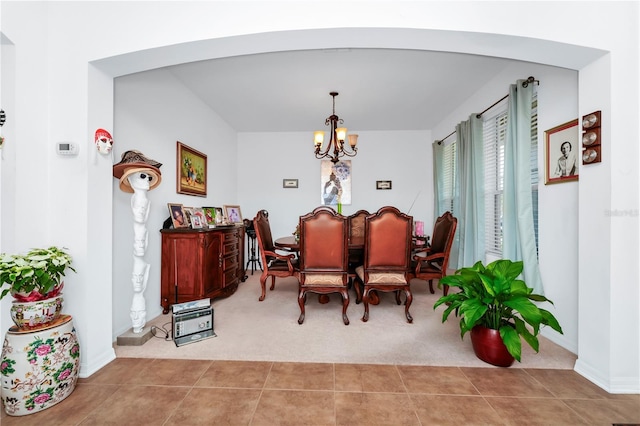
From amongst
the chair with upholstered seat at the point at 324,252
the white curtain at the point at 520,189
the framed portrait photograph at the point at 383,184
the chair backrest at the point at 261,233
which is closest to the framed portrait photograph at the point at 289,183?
the framed portrait photograph at the point at 383,184

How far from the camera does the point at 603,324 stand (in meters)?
1.69

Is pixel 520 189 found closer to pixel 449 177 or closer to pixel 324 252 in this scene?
pixel 324 252

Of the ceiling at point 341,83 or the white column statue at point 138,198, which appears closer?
the white column statue at point 138,198

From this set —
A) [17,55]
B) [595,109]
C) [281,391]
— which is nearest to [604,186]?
[595,109]

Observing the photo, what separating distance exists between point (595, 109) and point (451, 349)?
200 centimetres

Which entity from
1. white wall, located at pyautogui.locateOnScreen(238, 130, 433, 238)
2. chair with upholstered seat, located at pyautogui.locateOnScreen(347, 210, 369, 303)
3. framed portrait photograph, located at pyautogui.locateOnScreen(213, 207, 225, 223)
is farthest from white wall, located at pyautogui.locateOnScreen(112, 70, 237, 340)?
chair with upholstered seat, located at pyautogui.locateOnScreen(347, 210, 369, 303)

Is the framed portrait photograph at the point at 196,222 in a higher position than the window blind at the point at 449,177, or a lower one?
lower

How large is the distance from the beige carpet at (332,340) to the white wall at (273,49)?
1.50 feet

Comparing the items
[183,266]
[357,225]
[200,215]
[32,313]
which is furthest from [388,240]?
[32,313]

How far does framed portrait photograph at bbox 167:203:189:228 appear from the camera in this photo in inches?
116

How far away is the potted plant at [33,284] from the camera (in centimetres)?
138

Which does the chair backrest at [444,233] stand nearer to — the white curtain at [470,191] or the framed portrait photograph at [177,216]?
the white curtain at [470,191]

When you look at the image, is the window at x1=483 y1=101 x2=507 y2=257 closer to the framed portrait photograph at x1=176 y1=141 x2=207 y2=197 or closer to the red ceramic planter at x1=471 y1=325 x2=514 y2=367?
the red ceramic planter at x1=471 y1=325 x2=514 y2=367

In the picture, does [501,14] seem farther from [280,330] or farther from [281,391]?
[280,330]
